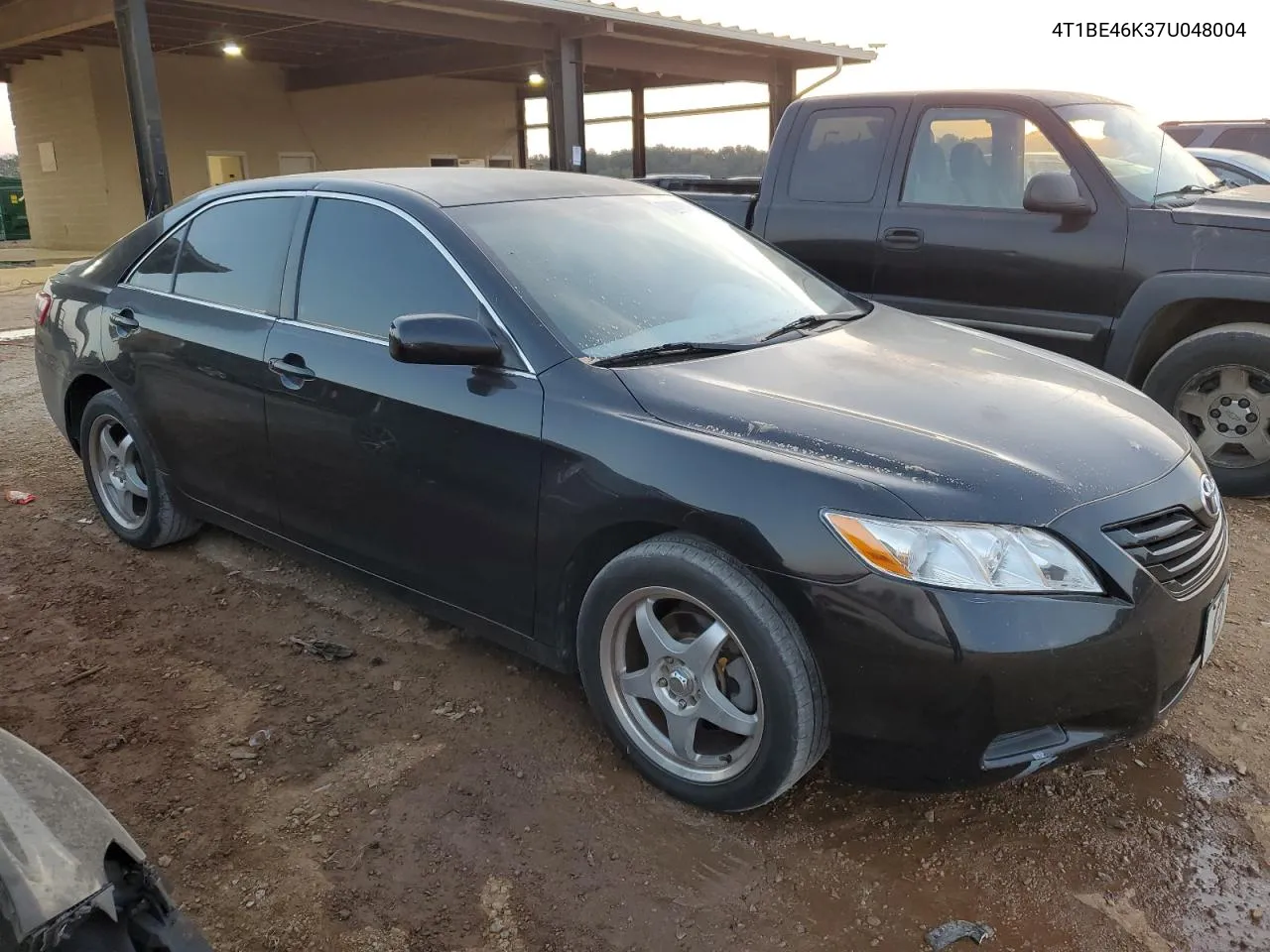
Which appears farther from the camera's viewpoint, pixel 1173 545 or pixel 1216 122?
pixel 1216 122

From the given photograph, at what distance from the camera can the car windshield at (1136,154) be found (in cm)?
517

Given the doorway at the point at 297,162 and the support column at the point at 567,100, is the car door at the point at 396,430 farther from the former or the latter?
the doorway at the point at 297,162

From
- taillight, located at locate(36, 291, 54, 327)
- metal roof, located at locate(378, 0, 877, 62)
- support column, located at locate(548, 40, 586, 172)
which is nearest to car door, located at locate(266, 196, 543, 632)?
taillight, located at locate(36, 291, 54, 327)

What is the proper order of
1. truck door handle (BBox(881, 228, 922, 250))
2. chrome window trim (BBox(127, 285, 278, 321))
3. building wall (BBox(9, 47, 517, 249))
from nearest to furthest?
1. chrome window trim (BBox(127, 285, 278, 321))
2. truck door handle (BBox(881, 228, 922, 250))
3. building wall (BBox(9, 47, 517, 249))

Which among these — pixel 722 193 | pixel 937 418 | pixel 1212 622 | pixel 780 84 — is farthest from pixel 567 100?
pixel 1212 622

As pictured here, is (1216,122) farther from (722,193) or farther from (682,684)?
(682,684)

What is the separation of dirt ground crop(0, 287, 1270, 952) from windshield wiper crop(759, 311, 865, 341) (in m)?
1.37

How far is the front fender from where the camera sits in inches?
186

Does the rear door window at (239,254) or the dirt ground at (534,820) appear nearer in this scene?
the dirt ground at (534,820)

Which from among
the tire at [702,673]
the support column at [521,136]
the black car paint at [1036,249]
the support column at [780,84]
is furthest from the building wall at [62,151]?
the tire at [702,673]

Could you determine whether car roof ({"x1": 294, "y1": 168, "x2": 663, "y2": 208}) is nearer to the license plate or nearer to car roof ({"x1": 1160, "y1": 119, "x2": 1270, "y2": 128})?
the license plate

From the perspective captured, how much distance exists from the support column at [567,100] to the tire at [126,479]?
33.6ft

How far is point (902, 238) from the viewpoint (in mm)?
5598

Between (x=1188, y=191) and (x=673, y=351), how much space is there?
3.78 metres
